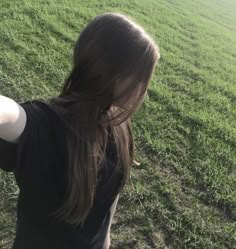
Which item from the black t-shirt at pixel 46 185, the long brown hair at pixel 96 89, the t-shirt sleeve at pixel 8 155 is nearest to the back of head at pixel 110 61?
the long brown hair at pixel 96 89

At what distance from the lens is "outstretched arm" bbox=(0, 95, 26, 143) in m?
1.32

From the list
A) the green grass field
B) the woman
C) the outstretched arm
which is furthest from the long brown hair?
the green grass field

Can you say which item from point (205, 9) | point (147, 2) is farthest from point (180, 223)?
point (205, 9)

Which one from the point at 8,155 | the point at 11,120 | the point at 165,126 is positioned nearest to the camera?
the point at 11,120

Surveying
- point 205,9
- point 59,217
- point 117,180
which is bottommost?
point 205,9

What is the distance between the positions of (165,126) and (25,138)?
3.44 metres

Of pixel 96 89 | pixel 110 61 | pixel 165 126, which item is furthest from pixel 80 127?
pixel 165 126

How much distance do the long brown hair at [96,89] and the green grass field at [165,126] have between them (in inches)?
66.2

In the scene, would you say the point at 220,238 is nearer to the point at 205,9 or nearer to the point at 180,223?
the point at 180,223

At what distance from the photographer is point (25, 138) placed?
1.40 m

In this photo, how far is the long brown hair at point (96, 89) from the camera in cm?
148

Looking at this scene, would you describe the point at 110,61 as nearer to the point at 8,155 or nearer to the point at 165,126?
the point at 8,155

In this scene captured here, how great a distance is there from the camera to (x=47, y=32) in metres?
6.20

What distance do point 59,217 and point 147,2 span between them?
364 inches
